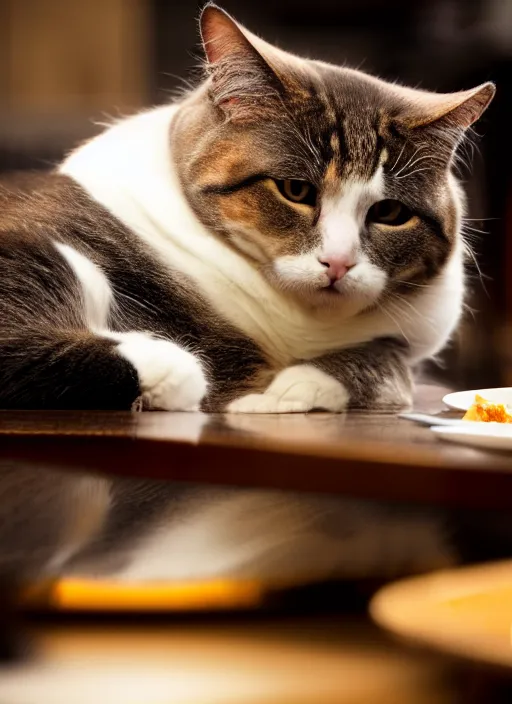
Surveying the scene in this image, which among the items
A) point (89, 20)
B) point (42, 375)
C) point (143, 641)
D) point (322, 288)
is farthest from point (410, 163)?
point (89, 20)

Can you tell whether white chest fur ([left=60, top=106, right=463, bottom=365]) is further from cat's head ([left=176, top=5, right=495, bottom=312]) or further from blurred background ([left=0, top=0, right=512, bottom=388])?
blurred background ([left=0, top=0, right=512, bottom=388])

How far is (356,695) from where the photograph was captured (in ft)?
1.48

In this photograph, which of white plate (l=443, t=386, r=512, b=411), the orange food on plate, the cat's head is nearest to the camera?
the orange food on plate

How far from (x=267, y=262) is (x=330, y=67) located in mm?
421

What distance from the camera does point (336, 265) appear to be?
3.84 feet

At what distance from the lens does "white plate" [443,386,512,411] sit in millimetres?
1086

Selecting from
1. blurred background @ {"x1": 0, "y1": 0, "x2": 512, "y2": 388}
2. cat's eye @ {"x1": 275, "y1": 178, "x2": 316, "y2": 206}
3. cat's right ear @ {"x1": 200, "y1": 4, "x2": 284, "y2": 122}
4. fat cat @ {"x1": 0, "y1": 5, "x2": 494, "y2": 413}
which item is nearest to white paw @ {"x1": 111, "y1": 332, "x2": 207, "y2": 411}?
fat cat @ {"x1": 0, "y1": 5, "x2": 494, "y2": 413}

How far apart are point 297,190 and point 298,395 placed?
297 millimetres

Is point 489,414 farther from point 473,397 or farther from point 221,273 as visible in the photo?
point 221,273

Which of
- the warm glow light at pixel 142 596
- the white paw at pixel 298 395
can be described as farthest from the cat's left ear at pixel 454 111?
the warm glow light at pixel 142 596

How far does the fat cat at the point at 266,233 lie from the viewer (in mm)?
1183

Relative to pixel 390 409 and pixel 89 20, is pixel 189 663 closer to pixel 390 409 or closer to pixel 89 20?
pixel 390 409

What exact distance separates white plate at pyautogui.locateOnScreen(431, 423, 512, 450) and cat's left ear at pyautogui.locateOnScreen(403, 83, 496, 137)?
598mm

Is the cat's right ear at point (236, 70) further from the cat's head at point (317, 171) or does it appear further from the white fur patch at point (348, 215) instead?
the white fur patch at point (348, 215)
